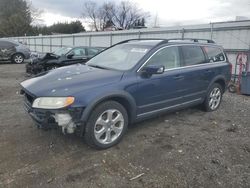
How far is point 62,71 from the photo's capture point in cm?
407

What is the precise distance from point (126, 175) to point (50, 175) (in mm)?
943

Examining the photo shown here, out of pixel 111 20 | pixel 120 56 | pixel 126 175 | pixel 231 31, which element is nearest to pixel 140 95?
pixel 120 56

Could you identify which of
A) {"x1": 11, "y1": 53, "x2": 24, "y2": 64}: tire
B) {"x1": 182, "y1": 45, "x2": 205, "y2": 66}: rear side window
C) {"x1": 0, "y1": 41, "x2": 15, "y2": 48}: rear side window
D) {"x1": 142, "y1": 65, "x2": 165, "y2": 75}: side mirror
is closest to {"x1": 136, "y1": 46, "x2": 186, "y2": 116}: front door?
{"x1": 142, "y1": 65, "x2": 165, "y2": 75}: side mirror

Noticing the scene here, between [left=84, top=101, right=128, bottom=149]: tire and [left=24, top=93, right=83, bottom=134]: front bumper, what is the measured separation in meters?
0.18

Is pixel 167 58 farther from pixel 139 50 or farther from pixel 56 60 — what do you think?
pixel 56 60

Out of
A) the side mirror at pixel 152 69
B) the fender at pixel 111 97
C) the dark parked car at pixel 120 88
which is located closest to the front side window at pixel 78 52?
the dark parked car at pixel 120 88

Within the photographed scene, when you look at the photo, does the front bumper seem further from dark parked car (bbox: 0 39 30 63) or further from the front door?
dark parked car (bbox: 0 39 30 63)

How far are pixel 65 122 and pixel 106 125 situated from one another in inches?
26.2

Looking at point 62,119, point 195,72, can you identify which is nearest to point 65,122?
point 62,119

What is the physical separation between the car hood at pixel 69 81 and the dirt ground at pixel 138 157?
0.91 m

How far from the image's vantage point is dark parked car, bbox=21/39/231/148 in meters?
3.24

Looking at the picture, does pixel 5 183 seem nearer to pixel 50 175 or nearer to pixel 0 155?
pixel 50 175

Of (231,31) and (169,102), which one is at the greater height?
(231,31)

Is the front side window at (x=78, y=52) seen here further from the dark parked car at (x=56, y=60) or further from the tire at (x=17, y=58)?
the tire at (x=17, y=58)
